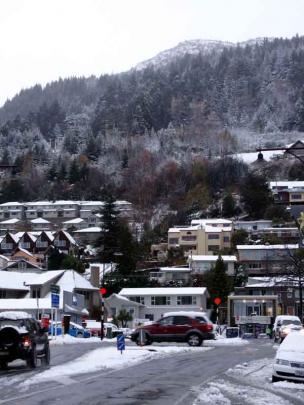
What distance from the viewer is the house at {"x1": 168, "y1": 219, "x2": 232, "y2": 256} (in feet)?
387

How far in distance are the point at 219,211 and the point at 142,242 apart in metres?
22.5

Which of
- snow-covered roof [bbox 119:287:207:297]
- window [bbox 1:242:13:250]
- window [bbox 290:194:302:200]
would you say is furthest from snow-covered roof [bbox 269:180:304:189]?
snow-covered roof [bbox 119:287:207:297]

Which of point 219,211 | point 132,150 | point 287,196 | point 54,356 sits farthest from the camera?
point 132,150

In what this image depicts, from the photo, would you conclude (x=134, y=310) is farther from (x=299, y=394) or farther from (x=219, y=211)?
(x=299, y=394)

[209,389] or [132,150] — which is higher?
[132,150]

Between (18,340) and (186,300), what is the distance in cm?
6467

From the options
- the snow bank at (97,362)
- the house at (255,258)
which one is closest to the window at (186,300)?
the house at (255,258)

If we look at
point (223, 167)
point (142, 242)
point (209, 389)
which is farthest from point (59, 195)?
point (209, 389)

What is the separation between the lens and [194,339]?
113 ft

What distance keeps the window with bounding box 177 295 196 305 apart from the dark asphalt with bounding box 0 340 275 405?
198ft

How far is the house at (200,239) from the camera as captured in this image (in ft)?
387

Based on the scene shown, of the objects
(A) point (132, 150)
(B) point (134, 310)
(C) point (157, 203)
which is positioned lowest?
(B) point (134, 310)

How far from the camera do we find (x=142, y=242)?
120 metres

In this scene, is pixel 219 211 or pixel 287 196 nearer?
pixel 287 196
